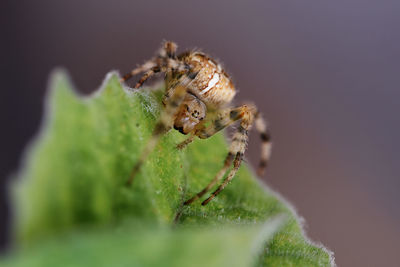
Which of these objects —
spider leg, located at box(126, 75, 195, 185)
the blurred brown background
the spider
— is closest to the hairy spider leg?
the spider

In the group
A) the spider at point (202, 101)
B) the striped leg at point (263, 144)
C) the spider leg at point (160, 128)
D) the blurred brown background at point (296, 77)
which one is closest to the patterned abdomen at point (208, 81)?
the spider at point (202, 101)

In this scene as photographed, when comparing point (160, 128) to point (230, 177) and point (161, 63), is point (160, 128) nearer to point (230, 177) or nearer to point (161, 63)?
point (230, 177)

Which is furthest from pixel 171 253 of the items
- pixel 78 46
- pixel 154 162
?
pixel 78 46

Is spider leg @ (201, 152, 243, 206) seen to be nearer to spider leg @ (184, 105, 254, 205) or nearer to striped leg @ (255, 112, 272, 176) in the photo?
spider leg @ (184, 105, 254, 205)

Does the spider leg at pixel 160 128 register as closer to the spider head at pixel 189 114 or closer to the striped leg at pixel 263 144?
the spider head at pixel 189 114

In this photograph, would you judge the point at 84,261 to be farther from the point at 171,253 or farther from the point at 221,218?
the point at 221,218

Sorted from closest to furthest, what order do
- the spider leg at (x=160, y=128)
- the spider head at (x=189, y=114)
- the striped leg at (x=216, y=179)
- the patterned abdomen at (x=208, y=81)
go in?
the spider leg at (x=160, y=128) → the striped leg at (x=216, y=179) → the spider head at (x=189, y=114) → the patterned abdomen at (x=208, y=81)
